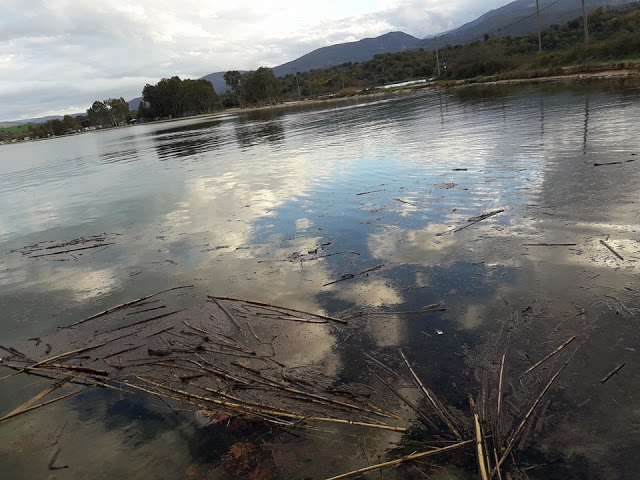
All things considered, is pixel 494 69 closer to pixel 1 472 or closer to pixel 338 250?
pixel 338 250

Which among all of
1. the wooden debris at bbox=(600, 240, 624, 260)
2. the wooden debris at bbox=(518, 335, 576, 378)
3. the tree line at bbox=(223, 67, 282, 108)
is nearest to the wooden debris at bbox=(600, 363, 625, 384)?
the wooden debris at bbox=(518, 335, 576, 378)

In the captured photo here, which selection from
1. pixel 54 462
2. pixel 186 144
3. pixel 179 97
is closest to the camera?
pixel 54 462

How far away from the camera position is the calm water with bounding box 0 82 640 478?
410 centimetres

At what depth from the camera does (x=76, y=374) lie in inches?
221

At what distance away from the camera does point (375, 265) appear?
7.55 metres

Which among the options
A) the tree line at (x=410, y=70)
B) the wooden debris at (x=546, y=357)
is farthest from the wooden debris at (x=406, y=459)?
the tree line at (x=410, y=70)

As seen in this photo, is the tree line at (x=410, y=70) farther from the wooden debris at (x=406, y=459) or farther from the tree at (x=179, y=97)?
the wooden debris at (x=406, y=459)

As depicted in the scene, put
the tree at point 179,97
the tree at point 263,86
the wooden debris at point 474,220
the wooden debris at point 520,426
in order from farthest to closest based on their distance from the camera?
the tree at point 179,97 < the tree at point 263,86 < the wooden debris at point 474,220 < the wooden debris at point 520,426

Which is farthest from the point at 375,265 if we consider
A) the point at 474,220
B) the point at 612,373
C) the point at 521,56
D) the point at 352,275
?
the point at 521,56

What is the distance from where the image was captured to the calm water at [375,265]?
410 cm

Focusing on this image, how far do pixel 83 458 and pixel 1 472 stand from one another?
2.66 feet

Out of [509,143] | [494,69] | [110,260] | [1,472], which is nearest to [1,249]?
[110,260]

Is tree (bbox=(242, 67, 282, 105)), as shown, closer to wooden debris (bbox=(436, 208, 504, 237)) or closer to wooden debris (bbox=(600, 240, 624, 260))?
wooden debris (bbox=(436, 208, 504, 237))

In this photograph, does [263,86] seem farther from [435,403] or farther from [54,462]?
[435,403]
